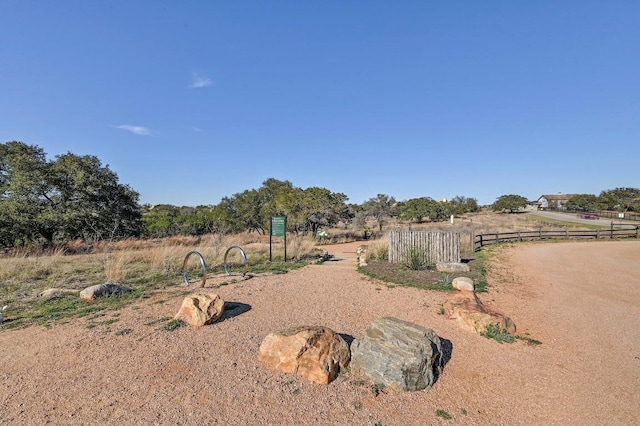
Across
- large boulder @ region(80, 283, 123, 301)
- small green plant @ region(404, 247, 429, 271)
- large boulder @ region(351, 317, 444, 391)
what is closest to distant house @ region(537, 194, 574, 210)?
small green plant @ region(404, 247, 429, 271)

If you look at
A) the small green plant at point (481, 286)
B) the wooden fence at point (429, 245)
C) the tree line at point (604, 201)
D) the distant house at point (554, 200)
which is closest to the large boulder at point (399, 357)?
the small green plant at point (481, 286)

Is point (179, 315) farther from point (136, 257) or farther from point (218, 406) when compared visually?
point (136, 257)

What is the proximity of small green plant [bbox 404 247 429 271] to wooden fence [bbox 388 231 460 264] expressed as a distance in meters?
0.14

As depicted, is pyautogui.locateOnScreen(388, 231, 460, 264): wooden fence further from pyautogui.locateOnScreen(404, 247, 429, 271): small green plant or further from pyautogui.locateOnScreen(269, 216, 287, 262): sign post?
pyautogui.locateOnScreen(269, 216, 287, 262): sign post

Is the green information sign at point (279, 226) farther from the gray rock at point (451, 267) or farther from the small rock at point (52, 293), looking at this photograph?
the small rock at point (52, 293)

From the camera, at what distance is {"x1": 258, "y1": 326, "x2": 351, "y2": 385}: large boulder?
3715 mm

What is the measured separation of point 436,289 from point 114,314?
7194 mm

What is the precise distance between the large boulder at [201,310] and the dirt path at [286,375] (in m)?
0.16

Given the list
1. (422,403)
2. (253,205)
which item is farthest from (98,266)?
(253,205)

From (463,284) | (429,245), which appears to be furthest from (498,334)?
(429,245)

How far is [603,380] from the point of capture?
401 centimetres

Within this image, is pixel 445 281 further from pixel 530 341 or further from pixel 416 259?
pixel 530 341

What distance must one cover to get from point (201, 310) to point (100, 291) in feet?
10.4

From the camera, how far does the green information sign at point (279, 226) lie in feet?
37.5
